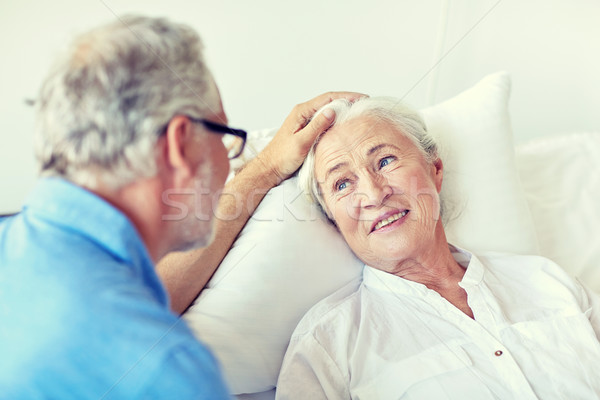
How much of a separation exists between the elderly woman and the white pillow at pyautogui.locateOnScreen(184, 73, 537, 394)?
0.04 meters

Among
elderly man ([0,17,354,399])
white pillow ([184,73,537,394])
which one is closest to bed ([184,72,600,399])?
white pillow ([184,73,537,394])

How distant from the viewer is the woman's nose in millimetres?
1126

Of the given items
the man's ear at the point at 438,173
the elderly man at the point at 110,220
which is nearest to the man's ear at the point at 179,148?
the elderly man at the point at 110,220

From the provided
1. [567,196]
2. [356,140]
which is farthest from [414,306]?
[567,196]

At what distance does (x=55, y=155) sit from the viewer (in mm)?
587

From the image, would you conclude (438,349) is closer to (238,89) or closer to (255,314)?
(255,314)

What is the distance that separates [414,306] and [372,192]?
27cm

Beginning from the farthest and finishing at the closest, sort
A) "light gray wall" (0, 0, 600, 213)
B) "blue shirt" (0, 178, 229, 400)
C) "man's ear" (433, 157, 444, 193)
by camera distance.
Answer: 1. "man's ear" (433, 157, 444, 193)
2. "light gray wall" (0, 0, 600, 213)
3. "blue shirt" (0, 178, 229, 400)

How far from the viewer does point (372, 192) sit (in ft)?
3.70

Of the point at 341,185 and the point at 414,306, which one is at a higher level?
the point at 341,185

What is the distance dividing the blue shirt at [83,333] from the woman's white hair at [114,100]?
0.20 feet

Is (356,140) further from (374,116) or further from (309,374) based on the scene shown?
(309,374)

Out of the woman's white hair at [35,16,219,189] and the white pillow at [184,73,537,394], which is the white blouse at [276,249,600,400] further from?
the woman's white hair at [35,16,219,189]

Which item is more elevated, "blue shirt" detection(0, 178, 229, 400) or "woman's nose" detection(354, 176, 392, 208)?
"blue shirt" detection(0, 178, 229, 400)
